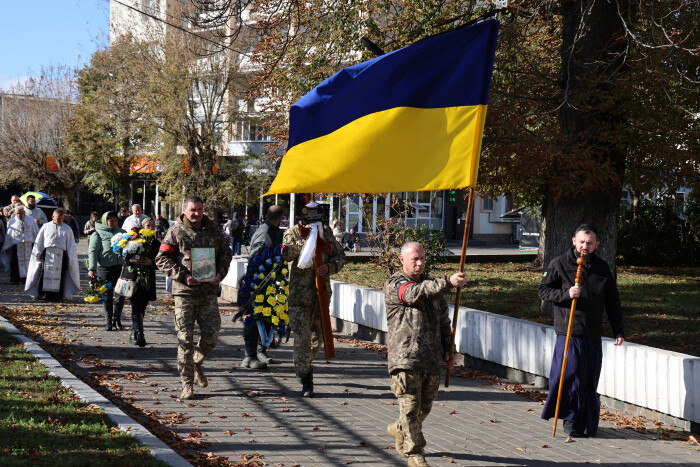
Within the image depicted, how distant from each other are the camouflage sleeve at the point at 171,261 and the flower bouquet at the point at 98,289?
482cm

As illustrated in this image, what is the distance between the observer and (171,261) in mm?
8344

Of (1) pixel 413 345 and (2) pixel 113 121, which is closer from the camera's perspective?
(1) pixel 413 345

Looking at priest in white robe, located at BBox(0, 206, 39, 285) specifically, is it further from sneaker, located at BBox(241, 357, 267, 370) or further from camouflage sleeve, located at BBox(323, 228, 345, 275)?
camouflage sleeve, located at BBox(323, 228, 345, 275)

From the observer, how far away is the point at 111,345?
37.3 ft

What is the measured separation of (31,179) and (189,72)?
2000cm

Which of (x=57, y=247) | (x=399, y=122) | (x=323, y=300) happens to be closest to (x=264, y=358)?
(x=323, y=300)

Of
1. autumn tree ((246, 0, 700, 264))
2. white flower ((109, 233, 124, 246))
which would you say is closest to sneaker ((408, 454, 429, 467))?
autumn tree ((246, 0, 700, 264))

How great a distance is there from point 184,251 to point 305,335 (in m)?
1.54

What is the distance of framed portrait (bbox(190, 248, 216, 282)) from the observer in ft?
27.4

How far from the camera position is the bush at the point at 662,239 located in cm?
2512

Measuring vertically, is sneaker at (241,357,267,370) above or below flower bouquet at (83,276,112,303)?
below

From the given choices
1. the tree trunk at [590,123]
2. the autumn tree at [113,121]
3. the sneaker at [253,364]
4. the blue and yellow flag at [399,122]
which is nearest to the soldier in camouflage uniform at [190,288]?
the sneaker at [253,364]

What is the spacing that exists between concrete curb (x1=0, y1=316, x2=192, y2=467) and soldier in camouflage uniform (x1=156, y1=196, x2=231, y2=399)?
3.24 ft

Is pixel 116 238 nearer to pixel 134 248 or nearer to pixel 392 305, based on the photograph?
pixel 134 248
